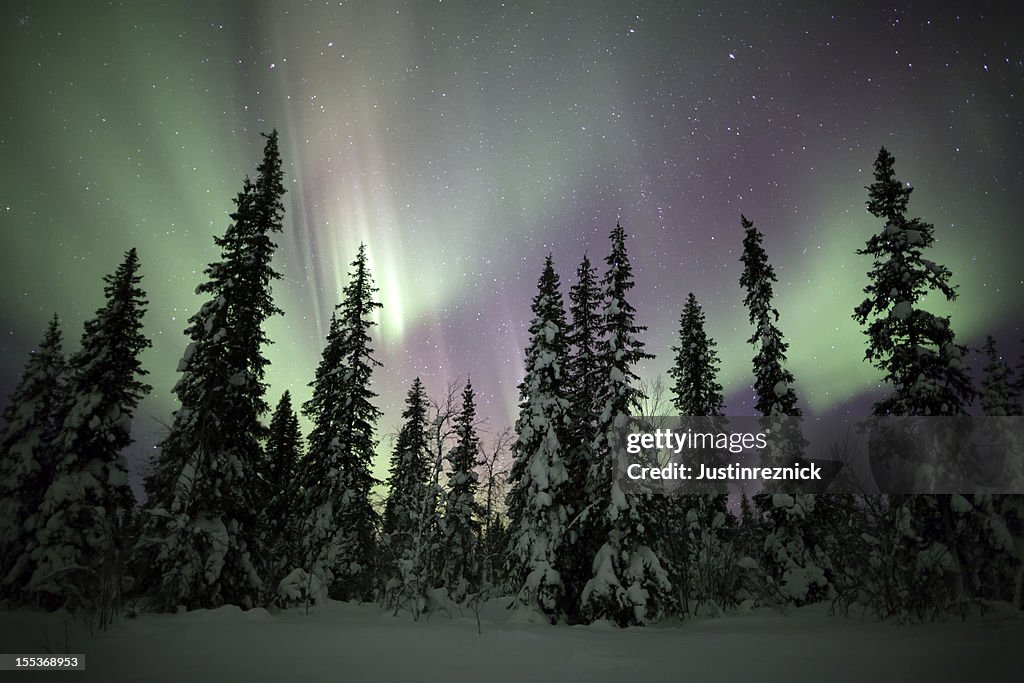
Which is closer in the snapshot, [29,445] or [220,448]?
[220,448]

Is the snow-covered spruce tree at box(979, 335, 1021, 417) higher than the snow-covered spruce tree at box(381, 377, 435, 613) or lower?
higher

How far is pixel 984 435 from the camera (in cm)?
1873

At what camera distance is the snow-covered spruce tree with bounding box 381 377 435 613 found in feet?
57.7

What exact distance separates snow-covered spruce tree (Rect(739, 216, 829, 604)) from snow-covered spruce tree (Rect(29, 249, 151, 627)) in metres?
27.3

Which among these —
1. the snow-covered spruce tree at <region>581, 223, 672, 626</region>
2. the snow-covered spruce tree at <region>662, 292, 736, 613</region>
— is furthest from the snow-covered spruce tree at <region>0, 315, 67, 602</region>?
the snow-covered spruce tree at <region>662, 292, 736, 613</region>

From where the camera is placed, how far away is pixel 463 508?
2983 centimetres

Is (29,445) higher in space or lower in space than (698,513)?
higher

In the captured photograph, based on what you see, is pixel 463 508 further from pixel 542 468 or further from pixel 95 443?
pixel 95 443

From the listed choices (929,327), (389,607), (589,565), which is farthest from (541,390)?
(929,327)

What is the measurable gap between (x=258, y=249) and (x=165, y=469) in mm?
8647

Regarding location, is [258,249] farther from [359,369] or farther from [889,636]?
[889,636]

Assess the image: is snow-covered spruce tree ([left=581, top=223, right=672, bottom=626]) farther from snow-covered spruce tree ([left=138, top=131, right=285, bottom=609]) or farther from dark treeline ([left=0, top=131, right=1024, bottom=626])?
snow-covered spruce tree ([left=138, top=131, right=285, bottom=609])

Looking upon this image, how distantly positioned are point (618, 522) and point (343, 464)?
1395cm

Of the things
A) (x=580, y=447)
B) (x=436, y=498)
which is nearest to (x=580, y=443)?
(x=580, y=447)
